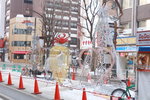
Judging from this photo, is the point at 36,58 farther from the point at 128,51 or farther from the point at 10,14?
the point at 10,14

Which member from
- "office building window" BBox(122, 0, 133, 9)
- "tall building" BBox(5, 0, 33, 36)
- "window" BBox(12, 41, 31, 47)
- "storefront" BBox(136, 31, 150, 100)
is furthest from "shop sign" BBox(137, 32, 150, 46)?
"tall building" BBox(5, 0, 33, 36)

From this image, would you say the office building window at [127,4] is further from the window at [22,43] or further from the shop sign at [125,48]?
the window at [22,43]

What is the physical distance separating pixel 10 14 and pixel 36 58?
8371 cm

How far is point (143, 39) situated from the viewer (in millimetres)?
8141

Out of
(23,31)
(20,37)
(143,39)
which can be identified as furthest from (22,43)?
(143,39)

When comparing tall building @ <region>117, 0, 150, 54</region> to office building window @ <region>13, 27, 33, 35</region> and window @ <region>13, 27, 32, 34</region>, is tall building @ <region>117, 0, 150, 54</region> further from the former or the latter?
window @ <region>13, 27, 32, 34</region>

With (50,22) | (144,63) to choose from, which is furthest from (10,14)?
(144,63)

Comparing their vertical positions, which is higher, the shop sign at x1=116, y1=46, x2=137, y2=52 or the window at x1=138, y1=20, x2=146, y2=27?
the window at x1=138, y1=20, x2=146, y2=27

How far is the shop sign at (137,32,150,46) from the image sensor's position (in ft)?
26.3

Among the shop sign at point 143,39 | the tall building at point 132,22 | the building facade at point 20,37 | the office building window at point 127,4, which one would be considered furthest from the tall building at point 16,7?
the shop sign at point 143,39

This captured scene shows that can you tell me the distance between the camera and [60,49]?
1575 centimetres

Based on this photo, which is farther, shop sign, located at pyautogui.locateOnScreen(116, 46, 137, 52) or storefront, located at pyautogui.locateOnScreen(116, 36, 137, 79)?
storefront, located at pyautogui.locateOnScreen(116, 36, 137, 79)

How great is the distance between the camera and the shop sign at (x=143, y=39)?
8.01 m

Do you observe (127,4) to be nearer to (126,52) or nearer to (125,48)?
(125,48)
